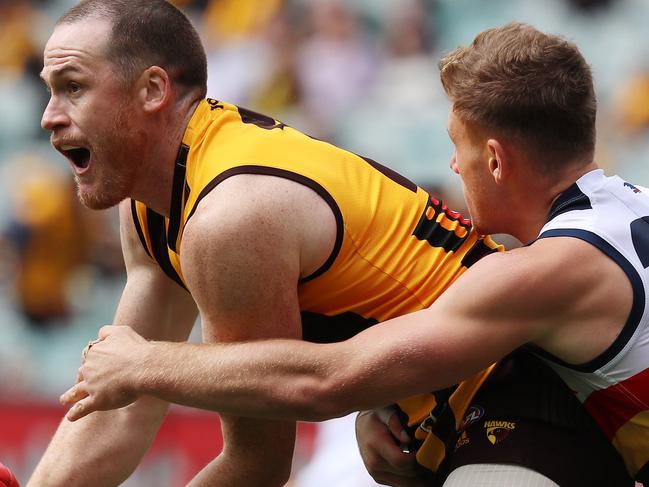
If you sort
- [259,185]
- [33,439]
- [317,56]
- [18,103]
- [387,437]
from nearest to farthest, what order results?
[259,185] → [387,437] → [33,439] → [317,56] → [18,103]

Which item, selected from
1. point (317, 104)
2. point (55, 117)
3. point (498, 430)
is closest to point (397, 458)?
point (498, 430)

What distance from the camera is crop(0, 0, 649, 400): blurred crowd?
29.2 feet

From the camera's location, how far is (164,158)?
3.71 metres

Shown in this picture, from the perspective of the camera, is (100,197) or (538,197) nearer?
(538,197)

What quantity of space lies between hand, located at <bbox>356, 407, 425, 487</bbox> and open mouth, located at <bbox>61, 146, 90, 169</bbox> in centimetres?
123

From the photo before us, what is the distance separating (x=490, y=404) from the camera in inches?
137

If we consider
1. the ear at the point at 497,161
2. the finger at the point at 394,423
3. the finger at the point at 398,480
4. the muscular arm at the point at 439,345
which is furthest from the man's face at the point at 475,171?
the finger at the point at 398,480

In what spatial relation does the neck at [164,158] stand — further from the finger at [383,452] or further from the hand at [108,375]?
the finger at [383,452]

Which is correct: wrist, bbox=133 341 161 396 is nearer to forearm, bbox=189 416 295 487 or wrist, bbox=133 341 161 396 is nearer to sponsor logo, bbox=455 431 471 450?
forearm, bbox=189 416 295 487

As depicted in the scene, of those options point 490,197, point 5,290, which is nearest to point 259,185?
point 490,197

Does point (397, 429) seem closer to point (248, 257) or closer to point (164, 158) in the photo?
point (248, 257)

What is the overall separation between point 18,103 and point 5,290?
72.8 inches

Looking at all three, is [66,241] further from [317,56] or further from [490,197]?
[490,197]

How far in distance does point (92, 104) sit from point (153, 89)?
0.64 ft
